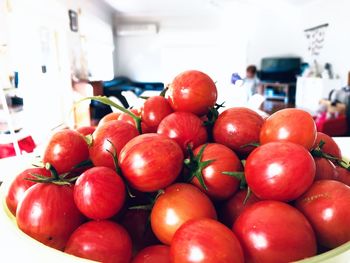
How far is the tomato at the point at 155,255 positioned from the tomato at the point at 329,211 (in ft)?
0.56

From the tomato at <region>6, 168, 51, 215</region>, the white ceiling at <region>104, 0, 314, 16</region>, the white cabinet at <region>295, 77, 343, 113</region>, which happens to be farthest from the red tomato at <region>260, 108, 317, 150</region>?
the white ceiling at <region>104, 0, 314, 16</region>

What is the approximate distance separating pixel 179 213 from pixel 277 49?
7.54 m

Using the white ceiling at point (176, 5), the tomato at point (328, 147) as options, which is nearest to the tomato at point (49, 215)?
the tomato at point (328, 147)

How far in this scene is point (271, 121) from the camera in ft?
1.42

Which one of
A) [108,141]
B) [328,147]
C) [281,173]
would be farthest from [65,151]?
[328,147]

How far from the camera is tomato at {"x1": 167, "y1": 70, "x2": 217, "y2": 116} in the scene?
481 mm

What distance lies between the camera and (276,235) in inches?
12.8

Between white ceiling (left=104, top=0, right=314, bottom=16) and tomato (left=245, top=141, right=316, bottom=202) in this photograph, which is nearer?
tomato (left=245, top=141, right=316, bottom=202)

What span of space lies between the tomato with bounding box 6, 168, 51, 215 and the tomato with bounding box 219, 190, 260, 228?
252 mm

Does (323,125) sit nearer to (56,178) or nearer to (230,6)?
(56,178)

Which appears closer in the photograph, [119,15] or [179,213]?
[179,213]

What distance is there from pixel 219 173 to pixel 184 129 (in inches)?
3.4

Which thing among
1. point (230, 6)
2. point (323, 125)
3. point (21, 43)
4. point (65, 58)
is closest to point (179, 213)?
point (21, 43)

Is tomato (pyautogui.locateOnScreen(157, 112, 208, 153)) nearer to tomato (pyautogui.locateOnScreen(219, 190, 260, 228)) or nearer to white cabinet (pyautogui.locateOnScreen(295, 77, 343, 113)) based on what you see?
tomato (pyautogui.locateOnScreen(219, 190, 260, 228))
